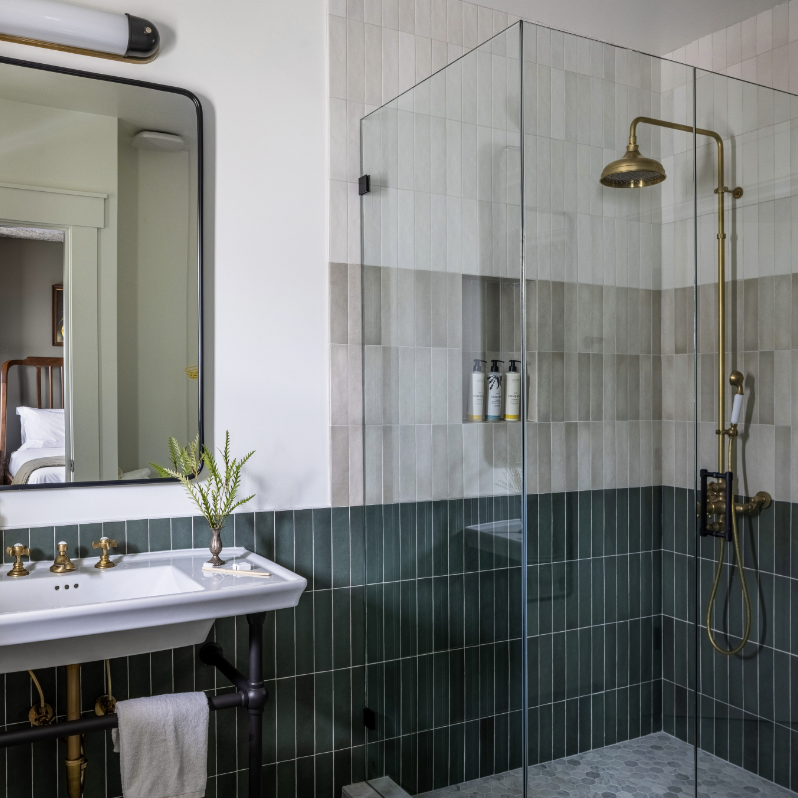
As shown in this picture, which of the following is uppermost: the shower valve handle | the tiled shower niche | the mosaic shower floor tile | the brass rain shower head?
the brass rain shower head

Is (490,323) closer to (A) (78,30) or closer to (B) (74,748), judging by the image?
(A) (78,30)

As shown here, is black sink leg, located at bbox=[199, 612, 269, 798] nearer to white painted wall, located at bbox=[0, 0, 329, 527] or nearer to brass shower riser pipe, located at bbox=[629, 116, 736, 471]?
white painted wall, located at bbox=[0, 0, 329, 527]

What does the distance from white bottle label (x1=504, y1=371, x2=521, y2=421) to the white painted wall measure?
0.75 m

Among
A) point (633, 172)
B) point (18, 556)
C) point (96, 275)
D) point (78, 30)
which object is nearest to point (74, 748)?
point (18, 556)

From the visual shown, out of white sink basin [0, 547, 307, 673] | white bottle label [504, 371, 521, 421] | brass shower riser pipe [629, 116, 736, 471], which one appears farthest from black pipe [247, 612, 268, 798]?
brass shower riser pipe [629, 116, 736, 471]

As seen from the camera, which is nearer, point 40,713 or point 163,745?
point 163,745

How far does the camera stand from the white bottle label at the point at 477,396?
6.08 feet

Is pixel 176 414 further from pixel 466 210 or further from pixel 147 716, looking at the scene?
pixel 466 210

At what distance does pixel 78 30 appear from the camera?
1908mm

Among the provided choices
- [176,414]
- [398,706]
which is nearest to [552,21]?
[176,414]

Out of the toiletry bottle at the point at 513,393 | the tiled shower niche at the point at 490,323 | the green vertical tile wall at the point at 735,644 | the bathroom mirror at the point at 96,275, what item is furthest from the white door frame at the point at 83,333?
the green vertical tile wall at the point at 735,644

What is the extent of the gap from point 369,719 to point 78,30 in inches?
83.9

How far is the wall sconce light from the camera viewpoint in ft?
Result: 6.08

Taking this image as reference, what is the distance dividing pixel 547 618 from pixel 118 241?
1471mm
